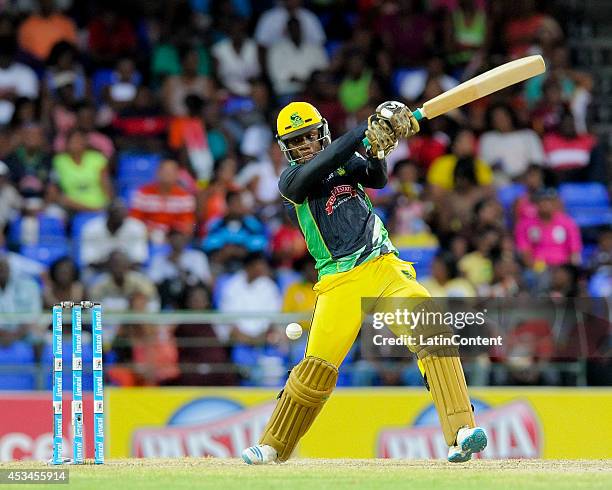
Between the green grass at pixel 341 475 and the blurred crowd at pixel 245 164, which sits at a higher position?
the blurred crowd at pixel 245 164

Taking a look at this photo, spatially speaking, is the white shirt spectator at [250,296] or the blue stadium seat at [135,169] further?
the blue stadium seat at [135,169]

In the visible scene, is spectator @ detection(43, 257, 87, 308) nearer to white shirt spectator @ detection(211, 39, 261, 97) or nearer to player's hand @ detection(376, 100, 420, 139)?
white shirt spectator @ detection(211, 39, 261, 97)

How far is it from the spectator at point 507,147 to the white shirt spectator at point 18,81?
495cm

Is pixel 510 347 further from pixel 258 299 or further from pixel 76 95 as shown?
pixel 76 95

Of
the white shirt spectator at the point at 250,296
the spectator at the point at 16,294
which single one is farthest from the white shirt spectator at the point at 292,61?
the spectator at the point at 16,294

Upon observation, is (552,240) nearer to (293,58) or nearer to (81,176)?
(293,58)

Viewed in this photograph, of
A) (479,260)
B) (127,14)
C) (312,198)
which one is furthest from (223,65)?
(312,198)

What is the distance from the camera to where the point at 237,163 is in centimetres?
1441

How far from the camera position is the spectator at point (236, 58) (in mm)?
→ 15461

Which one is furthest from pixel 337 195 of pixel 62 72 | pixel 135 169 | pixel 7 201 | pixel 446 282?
pixel 62 72

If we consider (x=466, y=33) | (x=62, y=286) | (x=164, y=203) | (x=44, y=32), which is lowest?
(x=62, y=286)

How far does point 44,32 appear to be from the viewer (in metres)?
15.4

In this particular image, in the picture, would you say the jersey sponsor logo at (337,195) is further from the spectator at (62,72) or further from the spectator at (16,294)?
the spectator at (62,72)

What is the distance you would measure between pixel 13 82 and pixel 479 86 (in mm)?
8353
